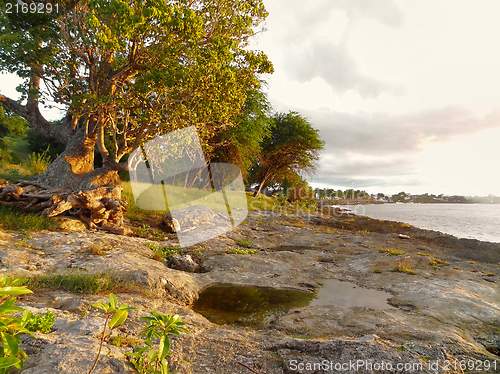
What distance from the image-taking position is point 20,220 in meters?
7.50

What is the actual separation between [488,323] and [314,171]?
30646 millimetres

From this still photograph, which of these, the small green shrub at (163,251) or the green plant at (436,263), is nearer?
the small green shrub at (163,251)

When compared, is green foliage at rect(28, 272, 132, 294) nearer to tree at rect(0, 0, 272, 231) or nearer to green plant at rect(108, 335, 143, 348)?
green plant at rect(108, 335, 143, 348)

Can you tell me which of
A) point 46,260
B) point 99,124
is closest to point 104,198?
point 99,124

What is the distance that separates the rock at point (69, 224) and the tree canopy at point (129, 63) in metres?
3.47

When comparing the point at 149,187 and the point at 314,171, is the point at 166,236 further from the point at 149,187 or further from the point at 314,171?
the point at 314,171

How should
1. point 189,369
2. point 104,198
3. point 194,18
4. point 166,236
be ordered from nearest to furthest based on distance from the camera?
point 189,369 < point 194,18 < point 104,198 < point 166,236

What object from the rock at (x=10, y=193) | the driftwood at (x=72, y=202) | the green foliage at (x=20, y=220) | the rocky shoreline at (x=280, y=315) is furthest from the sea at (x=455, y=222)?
the rock at (x=10, y=193)

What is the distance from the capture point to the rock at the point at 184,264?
24.2ft

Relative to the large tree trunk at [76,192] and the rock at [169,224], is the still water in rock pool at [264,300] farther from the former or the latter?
the rock at [169,224]

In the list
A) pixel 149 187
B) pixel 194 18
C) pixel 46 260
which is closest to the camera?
pixel 46 260

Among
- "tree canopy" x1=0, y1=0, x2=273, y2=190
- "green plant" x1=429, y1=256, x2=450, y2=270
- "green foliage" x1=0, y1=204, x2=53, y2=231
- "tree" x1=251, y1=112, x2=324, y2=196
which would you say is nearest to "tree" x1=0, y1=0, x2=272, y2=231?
"tree canopy" x1=0, y1=0, x2=273, y2=190

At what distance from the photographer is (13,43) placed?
955 centimetres

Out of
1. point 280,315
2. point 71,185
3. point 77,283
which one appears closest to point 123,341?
point 77,283
